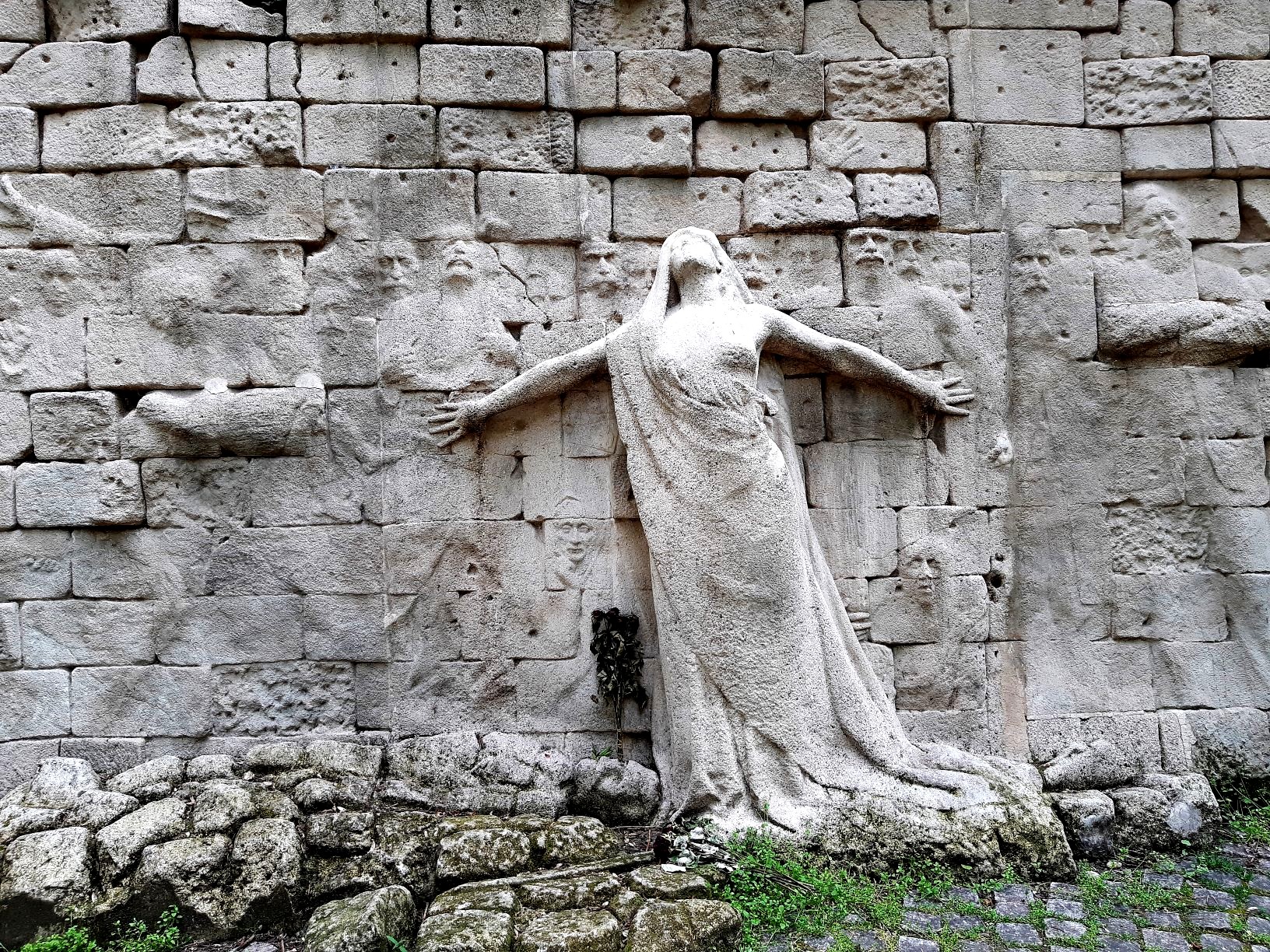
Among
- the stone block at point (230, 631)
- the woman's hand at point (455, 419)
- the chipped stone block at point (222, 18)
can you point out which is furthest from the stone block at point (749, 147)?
the stone block at point (230, 631)

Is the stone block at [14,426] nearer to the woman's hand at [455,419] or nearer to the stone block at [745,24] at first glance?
the woman's hand at [455,419]

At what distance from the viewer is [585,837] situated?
163 inches

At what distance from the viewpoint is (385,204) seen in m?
4.93

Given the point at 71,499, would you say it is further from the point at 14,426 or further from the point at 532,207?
the point at 532,207

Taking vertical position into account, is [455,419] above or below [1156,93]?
below

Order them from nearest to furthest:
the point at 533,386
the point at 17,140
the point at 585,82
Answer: the point at 533,386 → the point at 17,140 → the point at 585,82

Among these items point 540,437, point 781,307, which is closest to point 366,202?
point 540,437

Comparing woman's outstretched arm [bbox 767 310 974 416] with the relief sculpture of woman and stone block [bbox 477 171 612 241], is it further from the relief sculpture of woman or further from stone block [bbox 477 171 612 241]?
stone block [bbox 477 171 612 241]

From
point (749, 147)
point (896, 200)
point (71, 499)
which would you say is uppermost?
point (749, 147)

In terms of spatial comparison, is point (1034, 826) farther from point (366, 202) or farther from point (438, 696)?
point (366, 202)

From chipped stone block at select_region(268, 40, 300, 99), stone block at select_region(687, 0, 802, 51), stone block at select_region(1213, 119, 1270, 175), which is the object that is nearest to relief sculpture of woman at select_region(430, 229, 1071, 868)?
stone block at select_region(687, 0, 802, 51)

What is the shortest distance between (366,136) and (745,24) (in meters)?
2.17

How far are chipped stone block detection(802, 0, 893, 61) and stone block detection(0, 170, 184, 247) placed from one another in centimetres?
357

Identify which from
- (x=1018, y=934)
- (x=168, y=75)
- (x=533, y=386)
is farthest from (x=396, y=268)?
(x=1018, y=934)
